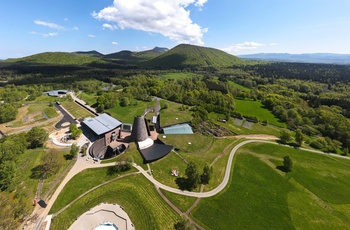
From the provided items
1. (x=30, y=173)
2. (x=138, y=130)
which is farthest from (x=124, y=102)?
(x=30, y=173)

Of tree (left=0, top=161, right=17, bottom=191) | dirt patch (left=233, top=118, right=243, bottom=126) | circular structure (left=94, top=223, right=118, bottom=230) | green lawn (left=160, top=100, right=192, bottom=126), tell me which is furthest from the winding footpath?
dirt patch (left=233, top=118, right=243, bottom=126)

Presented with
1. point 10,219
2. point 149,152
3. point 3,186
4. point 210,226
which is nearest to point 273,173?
point 210,226

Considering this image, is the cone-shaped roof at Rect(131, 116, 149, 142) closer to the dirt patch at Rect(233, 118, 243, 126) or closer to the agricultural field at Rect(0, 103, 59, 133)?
the dirt patch at Rect(233, 118, 243, 126)

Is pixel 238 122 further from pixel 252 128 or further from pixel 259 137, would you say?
pixel 259 137

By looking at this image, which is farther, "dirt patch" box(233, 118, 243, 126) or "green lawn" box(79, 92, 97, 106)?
"green lawn" box(79, 92, 97, 106)

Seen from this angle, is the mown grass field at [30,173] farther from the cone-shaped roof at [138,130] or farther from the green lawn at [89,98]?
the green lawn at [89,98]

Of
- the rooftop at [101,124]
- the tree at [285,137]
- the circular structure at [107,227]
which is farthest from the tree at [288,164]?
the rooftop at [101,124]
